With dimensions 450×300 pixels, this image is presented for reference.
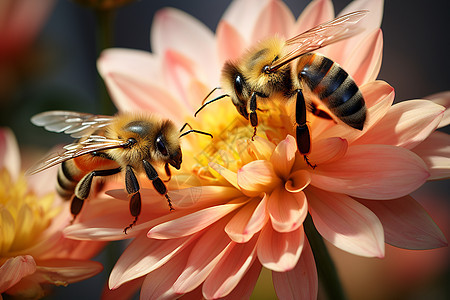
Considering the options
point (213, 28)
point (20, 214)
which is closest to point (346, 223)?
point (20, 214)

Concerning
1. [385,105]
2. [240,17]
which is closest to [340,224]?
[385,105]

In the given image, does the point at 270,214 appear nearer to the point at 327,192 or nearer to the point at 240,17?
the point at 327,192

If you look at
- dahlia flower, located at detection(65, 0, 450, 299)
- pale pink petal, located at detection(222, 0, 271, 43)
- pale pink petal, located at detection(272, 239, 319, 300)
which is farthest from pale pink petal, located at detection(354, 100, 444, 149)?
pale pink petal, located at detection(222, 0, 271, 43)

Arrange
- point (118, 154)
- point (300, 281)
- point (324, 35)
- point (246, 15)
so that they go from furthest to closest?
point (246, 15) < point (118, 154) < point (324, 35) < point (300, 281)

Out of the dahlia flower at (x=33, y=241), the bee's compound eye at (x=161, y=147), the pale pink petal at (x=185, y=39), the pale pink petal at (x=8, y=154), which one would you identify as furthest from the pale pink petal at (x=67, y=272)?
the pale pink petal at (x=185, y=39)

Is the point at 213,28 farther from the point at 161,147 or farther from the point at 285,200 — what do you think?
the point at 285,200

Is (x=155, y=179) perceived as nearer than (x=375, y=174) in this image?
No
